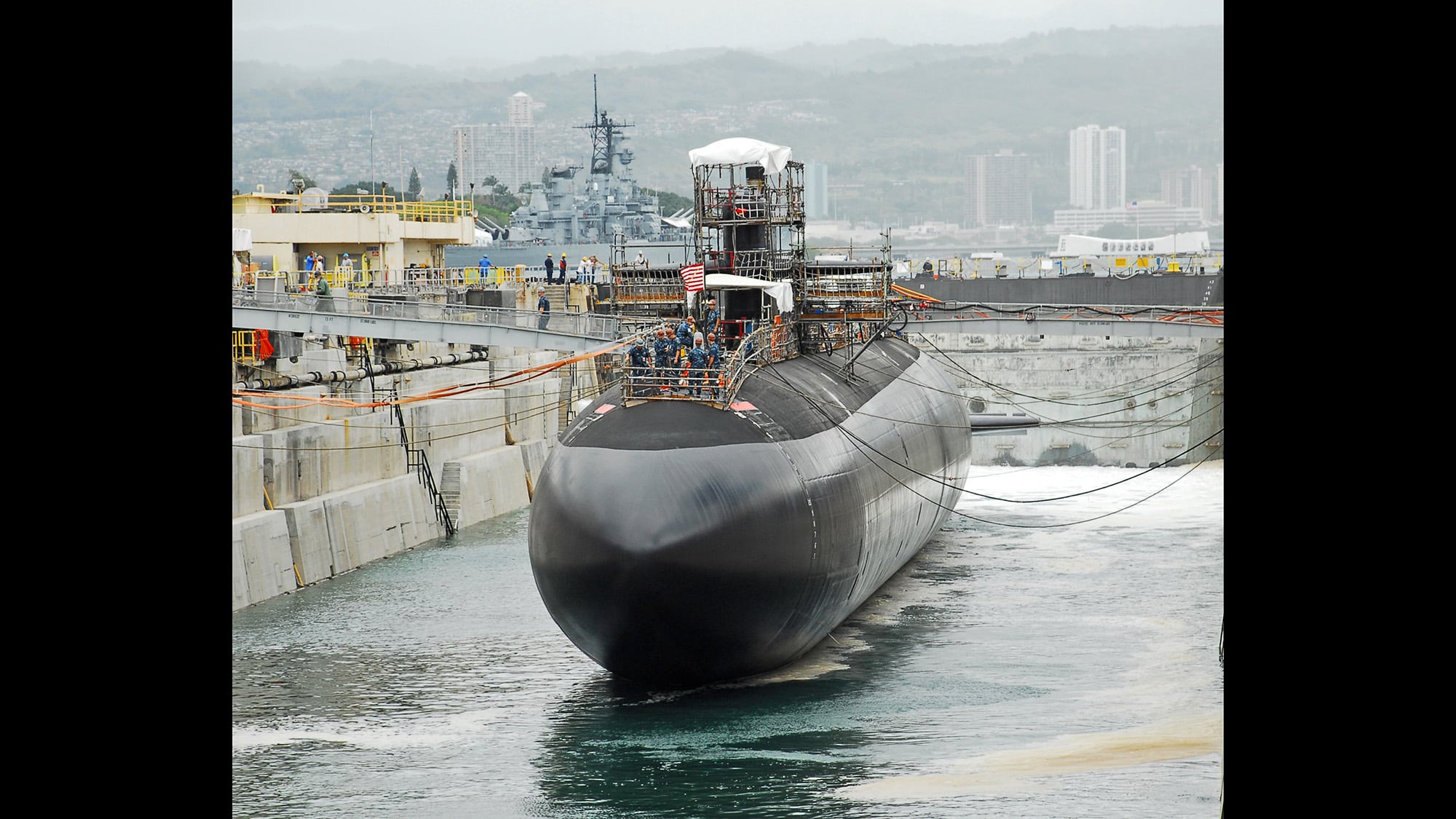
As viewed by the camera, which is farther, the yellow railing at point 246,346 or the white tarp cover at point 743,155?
the yellow railing at point 246,346

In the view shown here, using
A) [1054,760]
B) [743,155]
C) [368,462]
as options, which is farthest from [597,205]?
[1054,760]

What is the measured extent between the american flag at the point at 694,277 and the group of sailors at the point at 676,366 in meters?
3.30

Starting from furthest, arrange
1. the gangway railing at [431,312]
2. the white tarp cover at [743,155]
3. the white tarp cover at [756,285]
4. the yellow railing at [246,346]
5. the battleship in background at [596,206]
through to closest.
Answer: the battleship in background at [596,206] → the yellow railing at [246,346] → the gangway railing at [431,312] → the white tarp cover at [743,155] → the white tarp cover at [756,285]

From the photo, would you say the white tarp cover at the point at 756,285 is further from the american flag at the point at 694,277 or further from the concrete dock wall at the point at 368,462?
the concrete dock wall at the point at 368,462

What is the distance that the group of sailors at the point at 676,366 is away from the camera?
2319 centimetres

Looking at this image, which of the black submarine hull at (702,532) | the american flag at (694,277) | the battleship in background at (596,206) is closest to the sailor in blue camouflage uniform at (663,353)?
the black submarine hull at (702,532)

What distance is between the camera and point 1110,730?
21500 mm

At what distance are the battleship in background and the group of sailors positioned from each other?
65.1 metres

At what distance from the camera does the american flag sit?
2730 cm

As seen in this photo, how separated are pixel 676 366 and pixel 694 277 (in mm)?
4147
